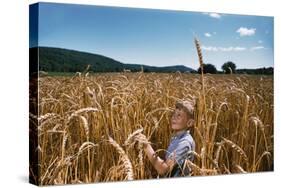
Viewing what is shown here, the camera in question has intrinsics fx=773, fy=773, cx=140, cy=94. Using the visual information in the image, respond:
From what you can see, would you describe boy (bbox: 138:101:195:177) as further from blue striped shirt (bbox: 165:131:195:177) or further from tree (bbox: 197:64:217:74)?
tree (bbox: 197:64:217:74)

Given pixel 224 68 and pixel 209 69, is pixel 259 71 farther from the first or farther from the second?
pixel 209 69

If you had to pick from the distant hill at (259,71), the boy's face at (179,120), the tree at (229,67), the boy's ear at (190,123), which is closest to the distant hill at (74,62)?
the boy's face at (179,120)

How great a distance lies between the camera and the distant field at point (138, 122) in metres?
8.02

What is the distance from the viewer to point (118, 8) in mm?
8508

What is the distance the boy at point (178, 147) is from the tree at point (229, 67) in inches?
26.6

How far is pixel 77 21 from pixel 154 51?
103cm

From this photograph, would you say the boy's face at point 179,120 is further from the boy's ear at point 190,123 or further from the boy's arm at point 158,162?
the boy's arm at point 158,162

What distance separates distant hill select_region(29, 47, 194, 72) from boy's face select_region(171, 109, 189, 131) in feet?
2.22

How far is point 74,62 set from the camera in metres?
8.22

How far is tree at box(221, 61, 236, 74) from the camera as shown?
921 cm

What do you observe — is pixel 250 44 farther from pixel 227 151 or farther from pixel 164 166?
pixel 164 166

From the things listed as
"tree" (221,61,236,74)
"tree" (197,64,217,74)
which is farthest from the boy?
"tree" (221,61,236,74)

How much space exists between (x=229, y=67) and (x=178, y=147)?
1242 mm

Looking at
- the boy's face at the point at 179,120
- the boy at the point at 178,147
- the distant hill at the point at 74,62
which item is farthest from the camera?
the boy's face at the point at 179,120
